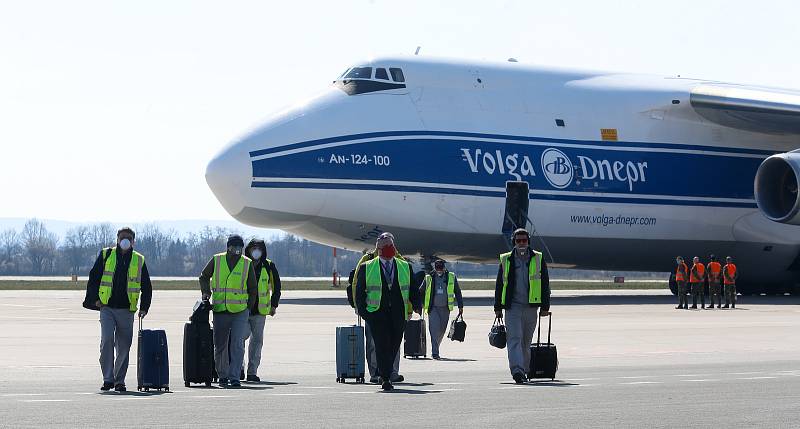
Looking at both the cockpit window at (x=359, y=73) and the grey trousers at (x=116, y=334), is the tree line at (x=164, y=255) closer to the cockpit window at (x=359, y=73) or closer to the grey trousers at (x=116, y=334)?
the cockpit window at (x=359, y=73)

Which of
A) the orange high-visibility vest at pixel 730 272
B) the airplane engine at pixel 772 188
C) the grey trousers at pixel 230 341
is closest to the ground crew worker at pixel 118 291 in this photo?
the grey trousers at pixel 230 341

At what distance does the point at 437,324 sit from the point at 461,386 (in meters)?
5.39

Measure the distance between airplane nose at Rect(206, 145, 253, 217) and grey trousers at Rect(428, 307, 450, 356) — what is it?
1453 cm

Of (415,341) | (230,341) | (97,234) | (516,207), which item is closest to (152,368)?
(230,341)

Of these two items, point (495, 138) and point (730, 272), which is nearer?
point (730, 272)

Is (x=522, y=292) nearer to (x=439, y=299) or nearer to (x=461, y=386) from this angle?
(x=461, y=386)

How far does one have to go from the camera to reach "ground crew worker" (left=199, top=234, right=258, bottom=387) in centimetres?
1575

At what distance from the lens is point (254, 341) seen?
16328 mm

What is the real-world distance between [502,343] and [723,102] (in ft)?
78.8

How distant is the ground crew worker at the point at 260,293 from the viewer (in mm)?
16406

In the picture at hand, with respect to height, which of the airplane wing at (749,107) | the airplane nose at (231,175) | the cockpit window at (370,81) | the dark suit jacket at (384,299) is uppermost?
the cockpit window at (370,81)

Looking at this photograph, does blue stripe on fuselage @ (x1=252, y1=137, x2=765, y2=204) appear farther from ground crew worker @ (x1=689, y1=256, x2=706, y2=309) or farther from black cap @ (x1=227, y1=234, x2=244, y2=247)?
black cap @ (x1=227, y1=234, x2=244, y2=247)

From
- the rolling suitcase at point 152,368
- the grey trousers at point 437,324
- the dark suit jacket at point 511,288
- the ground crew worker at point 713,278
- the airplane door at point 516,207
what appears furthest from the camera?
the airplane door at point 516,207

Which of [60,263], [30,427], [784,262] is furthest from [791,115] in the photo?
[60,263]
